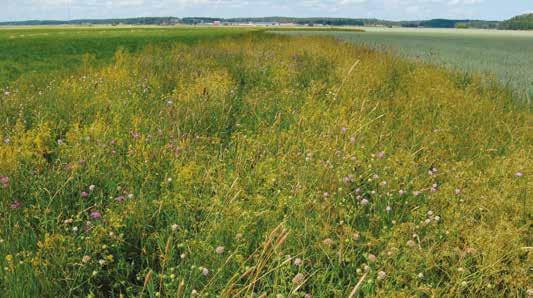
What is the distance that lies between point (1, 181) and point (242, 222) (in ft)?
5.30

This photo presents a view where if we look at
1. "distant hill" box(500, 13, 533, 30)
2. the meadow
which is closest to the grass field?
the meadow

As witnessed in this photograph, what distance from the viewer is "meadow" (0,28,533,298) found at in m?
2.03

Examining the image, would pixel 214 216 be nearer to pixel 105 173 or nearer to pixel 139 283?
pixel 139 283

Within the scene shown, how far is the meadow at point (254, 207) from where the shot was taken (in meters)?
2.03

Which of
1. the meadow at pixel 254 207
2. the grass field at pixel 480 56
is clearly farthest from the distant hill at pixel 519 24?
the meadow at pixel 254 207

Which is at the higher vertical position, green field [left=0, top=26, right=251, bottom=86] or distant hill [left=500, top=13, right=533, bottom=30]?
distant hill [left=500, top=13, right=533, bottom=30]

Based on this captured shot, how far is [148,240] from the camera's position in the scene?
7.83 feet

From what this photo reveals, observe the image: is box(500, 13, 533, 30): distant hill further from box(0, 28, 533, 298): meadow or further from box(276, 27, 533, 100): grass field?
box(0, 28, 533, 298): meadow

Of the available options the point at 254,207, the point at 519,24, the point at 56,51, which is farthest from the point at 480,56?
the point at 519,24

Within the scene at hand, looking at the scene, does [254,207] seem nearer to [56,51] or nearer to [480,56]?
[480,56]

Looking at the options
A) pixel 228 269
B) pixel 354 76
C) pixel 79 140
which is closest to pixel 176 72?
pixel 354 76

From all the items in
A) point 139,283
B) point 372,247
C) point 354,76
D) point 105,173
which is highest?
point 354,76

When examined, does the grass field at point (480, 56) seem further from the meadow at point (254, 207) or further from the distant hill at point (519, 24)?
the distant hill at point (519, 24)

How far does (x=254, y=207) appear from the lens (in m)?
2.60
